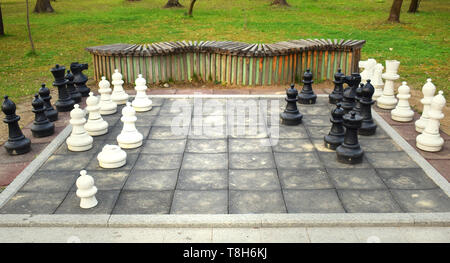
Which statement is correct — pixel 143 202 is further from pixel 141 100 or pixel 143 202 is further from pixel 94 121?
pixel 141 100

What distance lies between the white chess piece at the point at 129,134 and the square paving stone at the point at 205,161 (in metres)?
0.79

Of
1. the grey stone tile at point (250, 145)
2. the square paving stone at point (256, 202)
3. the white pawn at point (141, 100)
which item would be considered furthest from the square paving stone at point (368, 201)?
the white pawn at point (141, 100)

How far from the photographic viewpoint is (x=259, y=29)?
55.5 ft

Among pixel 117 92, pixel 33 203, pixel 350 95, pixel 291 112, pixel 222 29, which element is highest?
pixel 222 29

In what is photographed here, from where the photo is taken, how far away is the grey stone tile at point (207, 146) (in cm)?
593

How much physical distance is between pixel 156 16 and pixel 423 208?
19.0 meters

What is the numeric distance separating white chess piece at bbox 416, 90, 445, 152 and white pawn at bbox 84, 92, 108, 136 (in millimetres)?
4666

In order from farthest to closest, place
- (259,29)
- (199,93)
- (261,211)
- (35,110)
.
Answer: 1. (259,29)
2. (199,93)
3. (35,110)
4. (261,211)

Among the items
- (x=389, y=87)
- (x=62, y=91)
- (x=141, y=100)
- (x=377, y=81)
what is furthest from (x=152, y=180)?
(x=377, y=81)

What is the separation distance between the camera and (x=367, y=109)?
6496mm

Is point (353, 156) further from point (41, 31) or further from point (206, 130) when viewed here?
point (41, 31)

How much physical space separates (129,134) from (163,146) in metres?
0.51

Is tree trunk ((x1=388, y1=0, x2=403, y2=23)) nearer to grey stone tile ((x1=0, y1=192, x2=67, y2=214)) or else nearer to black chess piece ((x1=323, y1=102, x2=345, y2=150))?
black chess piece ((x1=323, y1=102, x2=345, y2=150))

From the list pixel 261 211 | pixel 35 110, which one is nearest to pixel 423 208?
pixel 261 211
